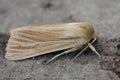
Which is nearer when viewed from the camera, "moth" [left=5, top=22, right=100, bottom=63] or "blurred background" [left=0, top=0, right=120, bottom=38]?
"moth" [left=5, top=22, right=100, bottom=63]

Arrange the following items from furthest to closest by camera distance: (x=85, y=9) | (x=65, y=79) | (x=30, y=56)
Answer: (x=85, y=9) → (x=30, y=56) → (x=65, y=79)

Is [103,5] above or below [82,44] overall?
below

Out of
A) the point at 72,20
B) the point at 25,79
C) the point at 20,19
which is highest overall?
the point at 25,79

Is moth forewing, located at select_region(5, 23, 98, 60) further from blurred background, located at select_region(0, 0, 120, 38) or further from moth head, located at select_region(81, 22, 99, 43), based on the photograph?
blurred background, located at select_region(0, 0, 120, 38)

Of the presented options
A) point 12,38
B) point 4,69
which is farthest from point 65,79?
point 12,38

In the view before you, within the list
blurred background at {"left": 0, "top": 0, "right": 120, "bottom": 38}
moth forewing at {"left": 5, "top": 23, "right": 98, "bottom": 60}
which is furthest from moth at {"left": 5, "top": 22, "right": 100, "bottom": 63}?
blurred background at {"left": 0, "top": 0, "right": 120, "bottom": 38}

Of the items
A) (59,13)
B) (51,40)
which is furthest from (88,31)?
(59,13)

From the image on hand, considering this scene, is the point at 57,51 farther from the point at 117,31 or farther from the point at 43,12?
the point at 43,12
